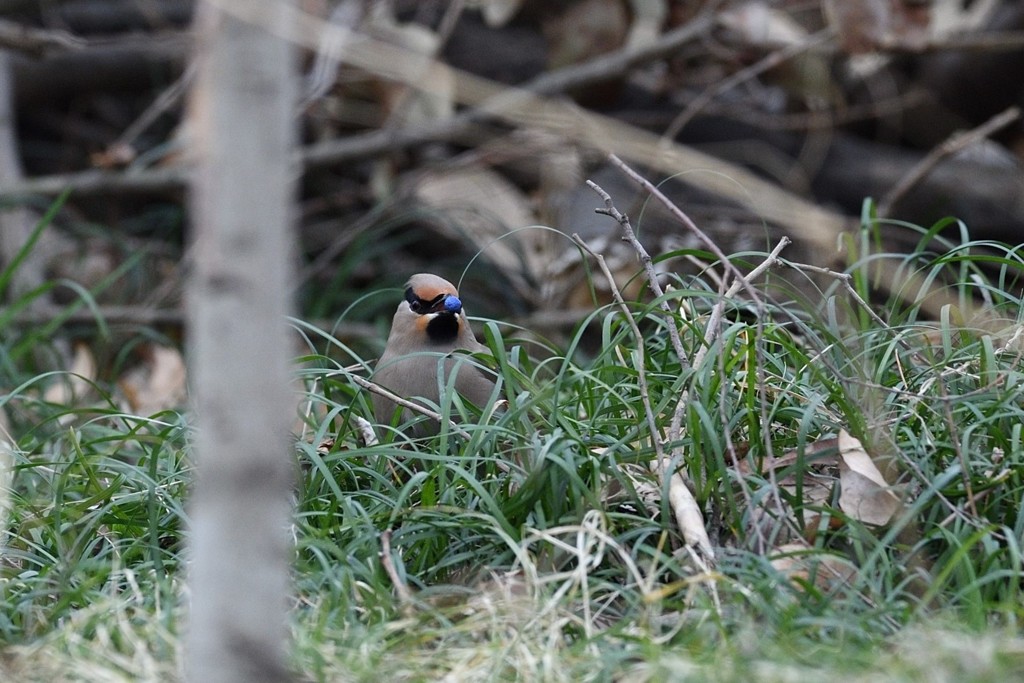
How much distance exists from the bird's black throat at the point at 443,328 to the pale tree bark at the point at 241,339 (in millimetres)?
2075

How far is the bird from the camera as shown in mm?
3467

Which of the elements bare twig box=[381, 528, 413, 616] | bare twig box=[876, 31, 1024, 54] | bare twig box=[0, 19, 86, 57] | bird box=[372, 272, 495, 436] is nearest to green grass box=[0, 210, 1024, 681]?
bare twig box=[381, 528, 413, 616]

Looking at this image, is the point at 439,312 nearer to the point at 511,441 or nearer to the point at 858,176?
the point at 511,441

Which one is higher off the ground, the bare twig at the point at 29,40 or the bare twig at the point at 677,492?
the bare twig at the point at 29,40

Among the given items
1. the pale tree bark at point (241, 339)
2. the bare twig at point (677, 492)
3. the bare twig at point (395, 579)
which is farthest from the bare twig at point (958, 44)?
the pale tree bark at point (241, 339)

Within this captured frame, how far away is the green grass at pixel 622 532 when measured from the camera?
225 cm

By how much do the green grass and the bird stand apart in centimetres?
12

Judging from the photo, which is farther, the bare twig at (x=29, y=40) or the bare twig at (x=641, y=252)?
the bare twig at (x=29, y=40)

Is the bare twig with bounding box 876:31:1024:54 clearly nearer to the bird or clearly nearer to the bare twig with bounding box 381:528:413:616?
the bird

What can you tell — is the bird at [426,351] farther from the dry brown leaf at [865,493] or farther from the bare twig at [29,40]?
the bare twig at [29,40]

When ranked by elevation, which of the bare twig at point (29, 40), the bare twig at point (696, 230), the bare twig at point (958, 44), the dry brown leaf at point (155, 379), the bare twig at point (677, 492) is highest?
the bare twig at point (958, 44)

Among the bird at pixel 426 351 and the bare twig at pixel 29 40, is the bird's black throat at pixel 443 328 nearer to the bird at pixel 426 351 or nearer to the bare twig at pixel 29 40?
the bird at pixel 426 351

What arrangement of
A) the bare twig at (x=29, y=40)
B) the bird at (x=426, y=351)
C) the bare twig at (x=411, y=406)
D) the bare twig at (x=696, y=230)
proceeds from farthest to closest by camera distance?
the bare twig at (x=29, y=40), the bird at (x=426, y=351), the bare twig at (x=411, y=406), the bare twig at (x=696, y=230)

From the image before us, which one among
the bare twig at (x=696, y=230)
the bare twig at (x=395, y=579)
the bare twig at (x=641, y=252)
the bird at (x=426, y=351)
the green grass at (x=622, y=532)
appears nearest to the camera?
the green grass at (x=622, y=532)
